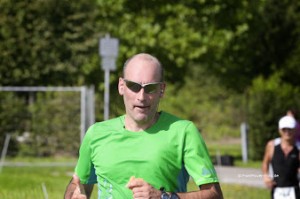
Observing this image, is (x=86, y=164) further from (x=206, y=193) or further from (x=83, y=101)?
(x=83, y=101)

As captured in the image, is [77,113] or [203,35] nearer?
[77,113]

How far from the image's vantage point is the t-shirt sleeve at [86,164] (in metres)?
4.93

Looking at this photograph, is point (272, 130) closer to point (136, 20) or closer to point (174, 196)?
point (136, 20)

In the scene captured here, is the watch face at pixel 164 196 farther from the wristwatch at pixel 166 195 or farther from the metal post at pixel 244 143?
the metal post at pixel 244 143

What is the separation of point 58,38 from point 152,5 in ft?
10.8

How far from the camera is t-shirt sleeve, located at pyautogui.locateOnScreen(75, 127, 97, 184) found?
4.93 metres

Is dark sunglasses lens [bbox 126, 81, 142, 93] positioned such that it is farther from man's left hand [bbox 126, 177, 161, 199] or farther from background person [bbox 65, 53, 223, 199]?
man's left hand [bbox 126, 177, 161, 199]

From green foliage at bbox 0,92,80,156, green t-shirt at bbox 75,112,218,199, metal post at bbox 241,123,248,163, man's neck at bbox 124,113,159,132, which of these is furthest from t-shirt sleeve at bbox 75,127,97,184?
metal post at bbox 241,123,248,163

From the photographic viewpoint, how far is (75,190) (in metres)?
4.79

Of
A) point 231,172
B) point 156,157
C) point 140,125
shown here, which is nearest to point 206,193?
point 156,157

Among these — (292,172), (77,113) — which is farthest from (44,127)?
(292,172)

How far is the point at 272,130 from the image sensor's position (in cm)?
3097

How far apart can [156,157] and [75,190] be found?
1.57 ft

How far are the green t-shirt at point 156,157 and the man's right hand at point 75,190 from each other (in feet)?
0.40
